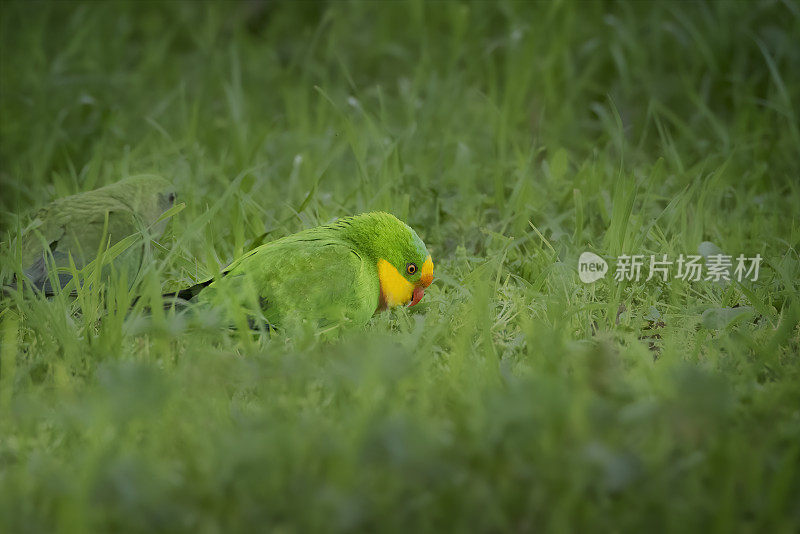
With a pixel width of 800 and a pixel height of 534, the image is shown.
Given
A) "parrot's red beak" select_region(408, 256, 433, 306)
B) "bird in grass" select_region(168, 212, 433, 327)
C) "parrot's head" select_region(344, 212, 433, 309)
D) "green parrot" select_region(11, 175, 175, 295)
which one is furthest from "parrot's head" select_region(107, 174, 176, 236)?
"parrot's red beak" select_region(408, 256, 433, 306)

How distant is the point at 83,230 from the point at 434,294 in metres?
1.19

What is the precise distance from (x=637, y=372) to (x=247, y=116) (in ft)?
9.41

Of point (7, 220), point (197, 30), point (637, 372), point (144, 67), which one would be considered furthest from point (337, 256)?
point (197, 30)

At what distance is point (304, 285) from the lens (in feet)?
7.18

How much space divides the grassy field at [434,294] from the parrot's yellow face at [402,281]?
7 cm

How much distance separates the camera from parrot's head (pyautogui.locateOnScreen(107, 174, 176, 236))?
2.90 meters

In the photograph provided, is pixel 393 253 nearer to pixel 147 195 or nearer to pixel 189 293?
pixel 189 293

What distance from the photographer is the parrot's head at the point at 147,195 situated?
2.90m

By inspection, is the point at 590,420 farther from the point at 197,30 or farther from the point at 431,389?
the point at 197,30

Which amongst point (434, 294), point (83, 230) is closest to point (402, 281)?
point (434, 294)

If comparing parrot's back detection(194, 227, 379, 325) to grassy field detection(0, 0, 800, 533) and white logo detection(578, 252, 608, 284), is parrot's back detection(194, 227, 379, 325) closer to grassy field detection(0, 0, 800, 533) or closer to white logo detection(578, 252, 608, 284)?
grassy field detection(0, 0, 800, 533)

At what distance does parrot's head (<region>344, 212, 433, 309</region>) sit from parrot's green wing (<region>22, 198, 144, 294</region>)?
29.5 inches

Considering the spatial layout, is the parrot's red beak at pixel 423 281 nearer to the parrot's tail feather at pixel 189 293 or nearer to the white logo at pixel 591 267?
the white logo at pixel 591 267

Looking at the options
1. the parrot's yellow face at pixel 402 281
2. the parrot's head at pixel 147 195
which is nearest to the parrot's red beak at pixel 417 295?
the parrot's yellow face at pixel 402 281
